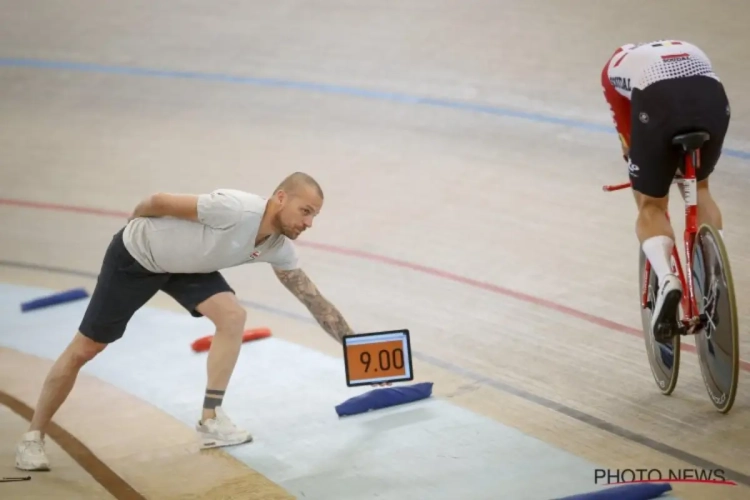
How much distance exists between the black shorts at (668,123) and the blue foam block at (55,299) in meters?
3.05

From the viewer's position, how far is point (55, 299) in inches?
214

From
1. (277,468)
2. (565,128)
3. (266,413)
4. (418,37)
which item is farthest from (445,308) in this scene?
(418,37)

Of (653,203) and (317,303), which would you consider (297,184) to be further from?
(653,203)

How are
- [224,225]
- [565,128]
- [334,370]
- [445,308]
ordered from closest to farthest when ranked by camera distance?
[224,225]
[334,370]
[445,308]
[565,128]

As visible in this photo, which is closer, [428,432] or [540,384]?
[428,432]

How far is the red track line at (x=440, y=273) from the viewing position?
4.60 metres

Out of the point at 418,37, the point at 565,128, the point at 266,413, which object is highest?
the point at 418,37

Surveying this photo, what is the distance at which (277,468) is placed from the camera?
11.7ft

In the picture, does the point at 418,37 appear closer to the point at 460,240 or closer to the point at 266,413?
the point at 460,240

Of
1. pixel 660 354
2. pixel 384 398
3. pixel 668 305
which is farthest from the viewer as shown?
pixel 384 398

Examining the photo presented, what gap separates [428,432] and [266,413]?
25.9 inches

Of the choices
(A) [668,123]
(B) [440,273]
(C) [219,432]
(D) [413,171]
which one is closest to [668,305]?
(A) [668,123]

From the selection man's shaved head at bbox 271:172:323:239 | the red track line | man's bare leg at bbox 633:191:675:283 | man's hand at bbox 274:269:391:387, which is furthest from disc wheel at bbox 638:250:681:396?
man's shaved head at bbox 271:172:323:239

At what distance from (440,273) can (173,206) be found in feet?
7.15
